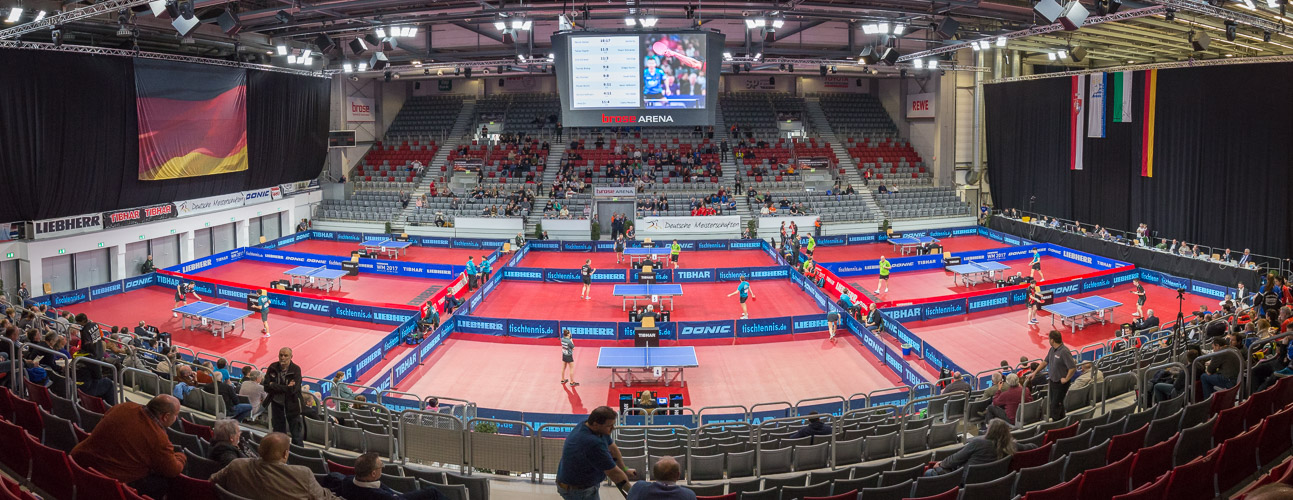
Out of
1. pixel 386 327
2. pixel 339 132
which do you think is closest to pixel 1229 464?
pixel 386 327

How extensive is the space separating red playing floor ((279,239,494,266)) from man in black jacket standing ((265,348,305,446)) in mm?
25132

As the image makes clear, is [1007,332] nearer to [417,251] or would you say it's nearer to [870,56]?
[870,56]

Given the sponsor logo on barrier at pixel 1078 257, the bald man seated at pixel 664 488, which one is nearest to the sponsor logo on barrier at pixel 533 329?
the bald man seated at pixel 664 488

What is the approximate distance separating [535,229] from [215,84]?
15296 mm

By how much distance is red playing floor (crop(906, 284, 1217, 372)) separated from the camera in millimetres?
20672

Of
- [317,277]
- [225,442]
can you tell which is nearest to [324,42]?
[317,277]

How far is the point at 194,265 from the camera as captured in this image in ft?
108

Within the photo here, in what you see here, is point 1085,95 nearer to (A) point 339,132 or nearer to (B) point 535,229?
(B) point 535,229

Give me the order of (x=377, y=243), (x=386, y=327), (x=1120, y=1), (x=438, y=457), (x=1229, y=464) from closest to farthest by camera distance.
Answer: (x=1229, y=464) < (x=438, y=457) < (x=1120, y=1) < (x=386, y=327) < (x=377, y=243)

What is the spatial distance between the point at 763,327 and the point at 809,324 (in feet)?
4.41

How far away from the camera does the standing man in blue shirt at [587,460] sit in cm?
604

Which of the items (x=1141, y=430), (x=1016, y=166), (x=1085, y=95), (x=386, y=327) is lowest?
(x=386, y=327)

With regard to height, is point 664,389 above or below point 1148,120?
below

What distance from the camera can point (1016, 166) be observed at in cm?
4275
